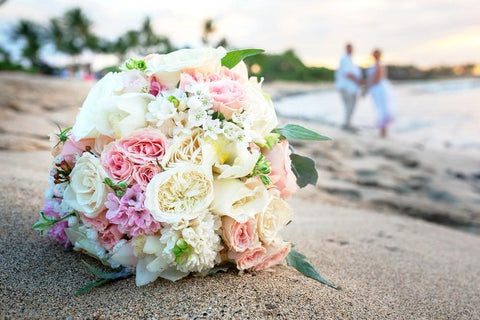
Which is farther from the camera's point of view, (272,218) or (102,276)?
(272,218)

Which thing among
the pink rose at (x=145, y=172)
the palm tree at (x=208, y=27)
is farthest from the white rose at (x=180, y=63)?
the palm tree at (x=208, y=27)

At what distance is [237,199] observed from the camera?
59.5 inches

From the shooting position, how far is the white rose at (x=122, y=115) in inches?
61.7

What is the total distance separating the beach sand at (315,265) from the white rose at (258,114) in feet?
2.07

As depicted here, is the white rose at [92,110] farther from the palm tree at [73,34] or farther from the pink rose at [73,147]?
the palm tree at [73,34]

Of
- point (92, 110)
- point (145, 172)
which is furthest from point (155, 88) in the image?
point (145, 172)

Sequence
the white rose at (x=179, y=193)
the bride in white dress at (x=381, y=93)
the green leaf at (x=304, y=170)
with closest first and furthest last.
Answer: the white rose at (x=179, y=193), the green leaf at (x=304, y=170), the bride in white dress at (x=381, y=93)

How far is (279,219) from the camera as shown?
67.2 inches

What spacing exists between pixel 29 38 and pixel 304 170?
63.9m

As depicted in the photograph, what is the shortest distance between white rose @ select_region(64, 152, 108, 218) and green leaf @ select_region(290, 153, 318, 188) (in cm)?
91

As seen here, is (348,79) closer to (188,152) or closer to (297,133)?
(297,133)

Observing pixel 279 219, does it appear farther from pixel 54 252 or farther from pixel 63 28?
pixel 63 28

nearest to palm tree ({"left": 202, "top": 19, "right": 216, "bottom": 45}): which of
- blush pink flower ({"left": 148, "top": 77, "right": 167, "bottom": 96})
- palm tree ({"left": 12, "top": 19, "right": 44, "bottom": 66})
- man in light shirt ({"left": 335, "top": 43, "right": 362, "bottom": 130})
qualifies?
man in light shirt ({"left": 335, "top": 43, "right": 362, "bottom": 130})

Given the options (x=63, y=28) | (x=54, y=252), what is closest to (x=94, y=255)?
(x=54, y=252)
